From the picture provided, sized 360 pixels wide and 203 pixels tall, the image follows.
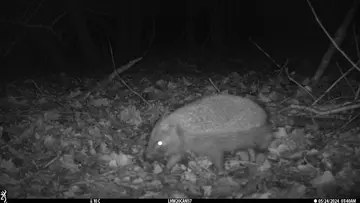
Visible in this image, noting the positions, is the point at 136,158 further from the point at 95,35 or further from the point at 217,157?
the point at 95,35

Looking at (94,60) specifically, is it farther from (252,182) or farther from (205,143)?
(252,182)

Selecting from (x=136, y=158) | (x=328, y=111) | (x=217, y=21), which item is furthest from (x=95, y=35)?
(x=328, y=111)

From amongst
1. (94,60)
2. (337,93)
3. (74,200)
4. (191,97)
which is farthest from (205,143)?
(94,60)

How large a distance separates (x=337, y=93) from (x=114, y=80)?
5593 millimetres

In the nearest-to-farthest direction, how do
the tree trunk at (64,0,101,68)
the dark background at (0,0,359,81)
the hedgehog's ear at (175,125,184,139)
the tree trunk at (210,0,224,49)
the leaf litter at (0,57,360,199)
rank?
the leaf litter at (0,57,360,199) → the hedgehog's ear at (175,125,184,139) → the dark background at (0,0,359,81) → the tree trunk at (64,0,101,68) → the tree trunk at (210,0,224,49)

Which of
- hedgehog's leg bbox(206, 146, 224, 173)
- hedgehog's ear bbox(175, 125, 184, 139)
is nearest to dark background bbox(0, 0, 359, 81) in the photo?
hedgehog's leg bbox(206, 146, 224, 173)

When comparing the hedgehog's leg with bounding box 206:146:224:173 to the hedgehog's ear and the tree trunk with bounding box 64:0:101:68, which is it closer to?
the hedgehog's ear

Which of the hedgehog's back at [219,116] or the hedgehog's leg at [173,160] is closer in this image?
the hedgehog's leg at [173,160]

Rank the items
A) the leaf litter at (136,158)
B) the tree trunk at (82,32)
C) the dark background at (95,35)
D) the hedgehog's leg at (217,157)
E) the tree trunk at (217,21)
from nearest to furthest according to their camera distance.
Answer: the leaf litter at (136,158), the hedgehog's leg at (217,157), the dark background at (95,35), the tree trunk at (82,32), the tree trunk at (217,21)

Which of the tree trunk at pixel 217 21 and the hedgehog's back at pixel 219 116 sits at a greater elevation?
the tree trunk at pixel 217 21

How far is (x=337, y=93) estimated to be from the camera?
638cm

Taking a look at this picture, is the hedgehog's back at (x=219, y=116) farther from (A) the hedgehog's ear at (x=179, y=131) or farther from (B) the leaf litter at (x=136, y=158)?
(B) the leaf litter at (x=136, y=158)

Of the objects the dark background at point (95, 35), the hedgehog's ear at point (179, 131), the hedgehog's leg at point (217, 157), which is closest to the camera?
the hedgehog's leg at point (217, 157)

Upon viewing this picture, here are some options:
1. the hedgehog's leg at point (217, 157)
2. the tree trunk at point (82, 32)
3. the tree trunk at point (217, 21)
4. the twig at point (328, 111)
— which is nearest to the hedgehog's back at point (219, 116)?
the hedgehog's leg at point (217, 157)
